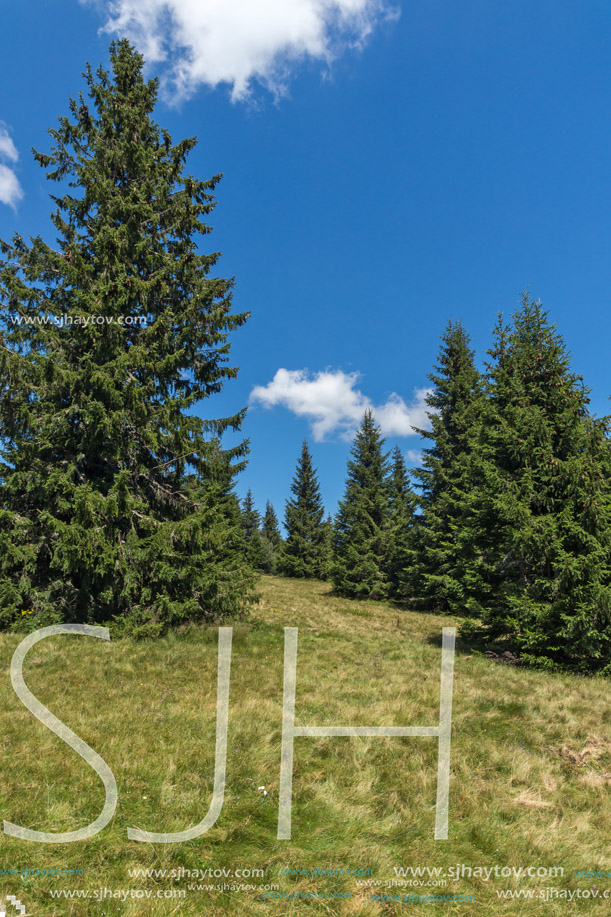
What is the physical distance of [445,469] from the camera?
24.0 m

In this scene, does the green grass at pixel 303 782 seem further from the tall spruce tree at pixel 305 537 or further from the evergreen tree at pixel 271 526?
the evergreen tree at pixel 271 526

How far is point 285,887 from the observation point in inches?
134

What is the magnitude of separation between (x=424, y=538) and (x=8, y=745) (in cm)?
2170

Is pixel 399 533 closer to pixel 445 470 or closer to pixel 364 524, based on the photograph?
pixel 364 524

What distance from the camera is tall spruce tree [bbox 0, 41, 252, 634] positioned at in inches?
404

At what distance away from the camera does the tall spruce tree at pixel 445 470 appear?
894 inches

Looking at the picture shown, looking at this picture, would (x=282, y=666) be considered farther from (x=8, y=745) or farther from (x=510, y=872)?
(x=510, y=872)

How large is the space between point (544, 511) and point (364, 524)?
1985 cm

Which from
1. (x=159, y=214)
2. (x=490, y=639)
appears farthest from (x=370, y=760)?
(x=159, y=214)

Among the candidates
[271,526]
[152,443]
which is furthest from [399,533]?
[271,526]

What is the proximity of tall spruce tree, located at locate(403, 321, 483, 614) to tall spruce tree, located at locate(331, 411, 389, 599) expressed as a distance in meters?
4.38

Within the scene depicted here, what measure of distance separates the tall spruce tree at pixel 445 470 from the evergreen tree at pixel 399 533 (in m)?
0.53

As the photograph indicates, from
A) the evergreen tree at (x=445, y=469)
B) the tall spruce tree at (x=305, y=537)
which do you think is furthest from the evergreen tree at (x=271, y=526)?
the evergreen tree at (x=445, y=469)

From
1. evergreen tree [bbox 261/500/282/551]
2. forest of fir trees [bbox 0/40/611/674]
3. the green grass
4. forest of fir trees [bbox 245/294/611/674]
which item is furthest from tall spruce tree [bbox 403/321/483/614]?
evergreen tree [bbox 261/500/282/551]
